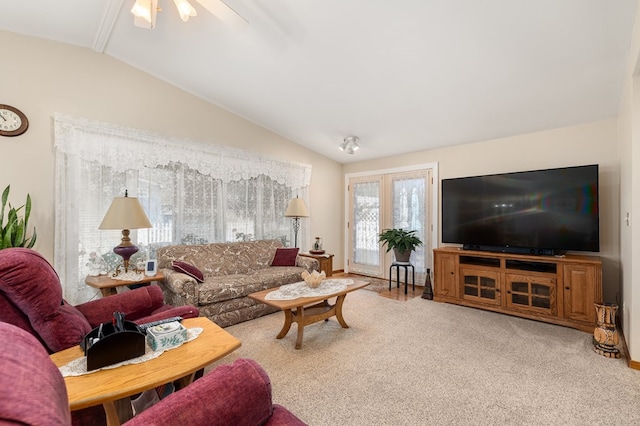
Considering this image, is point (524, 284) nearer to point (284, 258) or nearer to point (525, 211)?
point (525, 211)

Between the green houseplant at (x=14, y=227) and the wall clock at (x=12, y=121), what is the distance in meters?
0.53

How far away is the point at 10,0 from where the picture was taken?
245 centimetres

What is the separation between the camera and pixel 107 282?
2.81 meters

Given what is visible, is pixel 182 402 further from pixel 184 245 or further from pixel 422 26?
pixel 184 245

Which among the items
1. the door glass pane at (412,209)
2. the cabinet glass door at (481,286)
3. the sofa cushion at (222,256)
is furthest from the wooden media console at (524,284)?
the sofa cushion at (222,256)

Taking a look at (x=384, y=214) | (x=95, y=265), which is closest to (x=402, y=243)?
(x=384, y=214)

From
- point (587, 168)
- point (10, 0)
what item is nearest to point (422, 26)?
point (587, 168)

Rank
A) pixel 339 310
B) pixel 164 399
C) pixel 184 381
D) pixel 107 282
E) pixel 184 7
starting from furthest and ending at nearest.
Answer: pixel 339 310, pixel 107 282, pixel 184 7, pixel 184 381, pixel 164 399

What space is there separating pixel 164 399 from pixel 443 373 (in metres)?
2.06

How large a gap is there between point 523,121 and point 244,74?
335 cm

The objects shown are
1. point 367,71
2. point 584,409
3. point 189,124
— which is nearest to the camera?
point 584,409

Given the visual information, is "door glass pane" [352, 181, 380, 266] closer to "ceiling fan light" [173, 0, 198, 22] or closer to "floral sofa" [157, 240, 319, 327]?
"floral sofa" [157, 240, 319, 327]

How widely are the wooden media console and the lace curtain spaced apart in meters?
2.66

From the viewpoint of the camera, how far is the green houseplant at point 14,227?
8.13 feet
